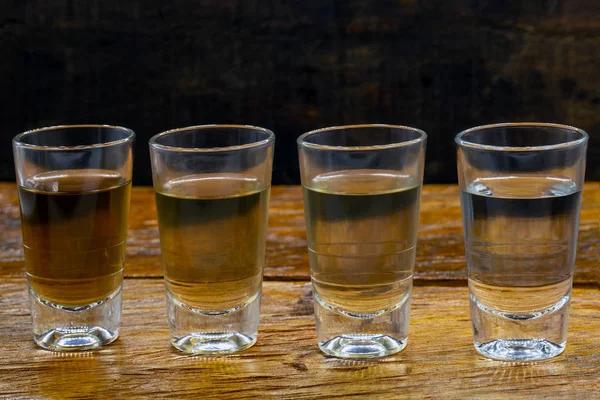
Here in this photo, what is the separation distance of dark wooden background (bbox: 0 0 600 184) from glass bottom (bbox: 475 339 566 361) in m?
1.17

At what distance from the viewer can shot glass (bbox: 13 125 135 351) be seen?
1.11 meters

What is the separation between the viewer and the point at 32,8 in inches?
86.2

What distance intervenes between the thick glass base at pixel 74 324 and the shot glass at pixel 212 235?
82 millimetres

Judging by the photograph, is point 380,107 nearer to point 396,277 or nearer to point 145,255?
point 145,255

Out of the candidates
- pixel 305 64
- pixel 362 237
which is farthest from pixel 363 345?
pixel 305 64

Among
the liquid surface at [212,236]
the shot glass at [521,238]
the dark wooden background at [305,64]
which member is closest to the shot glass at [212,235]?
the liquid surface at [212,236]

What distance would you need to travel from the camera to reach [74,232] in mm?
1110

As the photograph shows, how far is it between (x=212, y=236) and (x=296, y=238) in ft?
1.63

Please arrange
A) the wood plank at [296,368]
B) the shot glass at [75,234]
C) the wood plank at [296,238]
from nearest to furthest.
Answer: the wood plank at [296,368], the shot glass at [75,234], the wood plank at [296,238]

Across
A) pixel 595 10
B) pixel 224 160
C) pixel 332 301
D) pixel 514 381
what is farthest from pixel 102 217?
pixel 595 10

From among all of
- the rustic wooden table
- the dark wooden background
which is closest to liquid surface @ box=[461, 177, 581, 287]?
the rustic wooden table

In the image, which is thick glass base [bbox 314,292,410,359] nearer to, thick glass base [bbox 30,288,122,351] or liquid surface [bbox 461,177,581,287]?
liquid surface [bbox 461,177,581,287]

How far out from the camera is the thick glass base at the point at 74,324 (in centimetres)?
115

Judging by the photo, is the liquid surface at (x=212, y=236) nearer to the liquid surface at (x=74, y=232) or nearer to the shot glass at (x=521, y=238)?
the liquid surface at (x=74, y=232)
